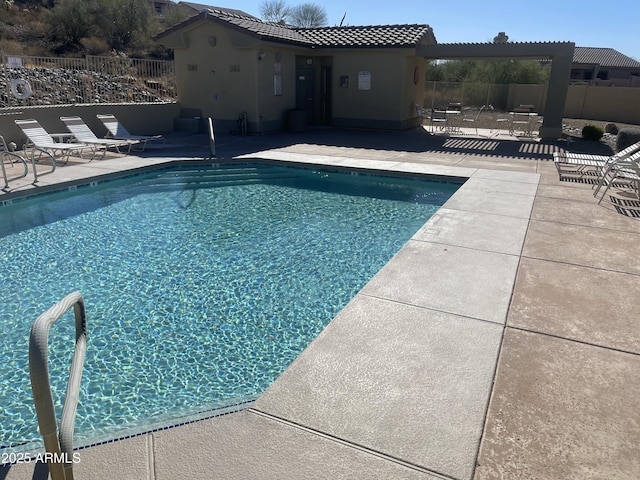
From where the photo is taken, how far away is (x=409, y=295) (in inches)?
179

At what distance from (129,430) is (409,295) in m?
2.65

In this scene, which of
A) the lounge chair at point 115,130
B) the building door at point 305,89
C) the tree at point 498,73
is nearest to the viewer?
the lounge chair at point 115,130

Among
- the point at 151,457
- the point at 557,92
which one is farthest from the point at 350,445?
the point at 557,92

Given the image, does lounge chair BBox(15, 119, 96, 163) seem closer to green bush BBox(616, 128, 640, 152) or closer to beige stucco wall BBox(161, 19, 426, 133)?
beige stucco wall BBox(161, 19, 426, 133)

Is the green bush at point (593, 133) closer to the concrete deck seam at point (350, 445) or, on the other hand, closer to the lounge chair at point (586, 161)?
the lounge chair at point (586, 161)

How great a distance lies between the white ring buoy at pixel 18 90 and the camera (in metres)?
12.4

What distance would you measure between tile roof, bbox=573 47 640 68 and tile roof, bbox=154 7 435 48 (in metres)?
38.1

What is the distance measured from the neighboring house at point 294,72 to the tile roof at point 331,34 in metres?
0.03

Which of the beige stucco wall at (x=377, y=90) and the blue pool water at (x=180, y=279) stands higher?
the beige stucco wall at (x=377, y=90)

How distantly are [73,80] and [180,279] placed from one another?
39.8 feet

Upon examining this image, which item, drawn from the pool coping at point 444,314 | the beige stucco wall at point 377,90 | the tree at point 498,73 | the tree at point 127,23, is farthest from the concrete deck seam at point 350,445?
the tree at point 127,23

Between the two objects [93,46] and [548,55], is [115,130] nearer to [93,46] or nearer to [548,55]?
[548,55]

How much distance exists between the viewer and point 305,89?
19.1 meters

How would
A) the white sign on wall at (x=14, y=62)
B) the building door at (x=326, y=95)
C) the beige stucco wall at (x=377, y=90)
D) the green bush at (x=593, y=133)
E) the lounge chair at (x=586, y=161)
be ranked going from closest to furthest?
the lounge chair at (x=586, y=161) < the white sign on wall at (x=14, y=62) < the green bush at (x=593, y=133) < the beige stucco wall at (x=377, y=90) < the building door at (x=326, y=95)
